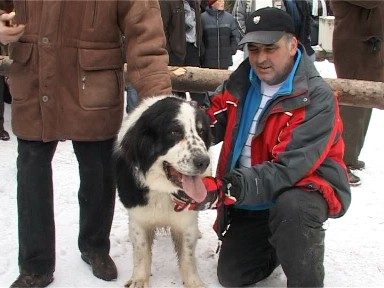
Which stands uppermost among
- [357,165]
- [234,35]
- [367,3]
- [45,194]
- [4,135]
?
[367,3]

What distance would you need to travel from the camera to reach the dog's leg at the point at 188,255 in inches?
120

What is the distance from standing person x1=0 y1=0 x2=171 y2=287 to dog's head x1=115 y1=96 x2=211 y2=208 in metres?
0.17

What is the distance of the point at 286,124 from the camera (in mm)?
2801

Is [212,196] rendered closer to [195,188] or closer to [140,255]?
[195,188]

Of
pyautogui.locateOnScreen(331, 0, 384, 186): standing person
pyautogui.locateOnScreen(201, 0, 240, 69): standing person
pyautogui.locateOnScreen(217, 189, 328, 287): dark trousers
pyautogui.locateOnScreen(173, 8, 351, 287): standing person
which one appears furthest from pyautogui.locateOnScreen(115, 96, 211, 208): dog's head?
pyautogui.locateOnScreen(201, 0, 240, 69): standing person

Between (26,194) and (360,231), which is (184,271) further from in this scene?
(360,231)

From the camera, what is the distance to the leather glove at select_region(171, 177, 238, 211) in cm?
265

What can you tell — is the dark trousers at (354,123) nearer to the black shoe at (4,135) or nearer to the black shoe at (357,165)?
the black shoe at (357,165)

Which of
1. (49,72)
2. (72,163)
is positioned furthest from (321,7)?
(49,72)

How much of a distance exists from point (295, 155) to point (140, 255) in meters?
1.13

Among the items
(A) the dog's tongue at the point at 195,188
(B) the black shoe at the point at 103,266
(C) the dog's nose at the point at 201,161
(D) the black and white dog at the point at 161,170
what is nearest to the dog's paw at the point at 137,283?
(D) the black and white dog at the point at 161,170

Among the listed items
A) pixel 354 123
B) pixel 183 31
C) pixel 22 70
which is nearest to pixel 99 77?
pixel 22 70

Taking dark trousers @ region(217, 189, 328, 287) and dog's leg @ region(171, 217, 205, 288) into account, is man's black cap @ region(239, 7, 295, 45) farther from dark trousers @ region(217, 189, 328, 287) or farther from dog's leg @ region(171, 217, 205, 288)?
dog's leg @ region(171, 217, 205, 288)

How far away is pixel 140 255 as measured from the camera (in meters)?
3.06
